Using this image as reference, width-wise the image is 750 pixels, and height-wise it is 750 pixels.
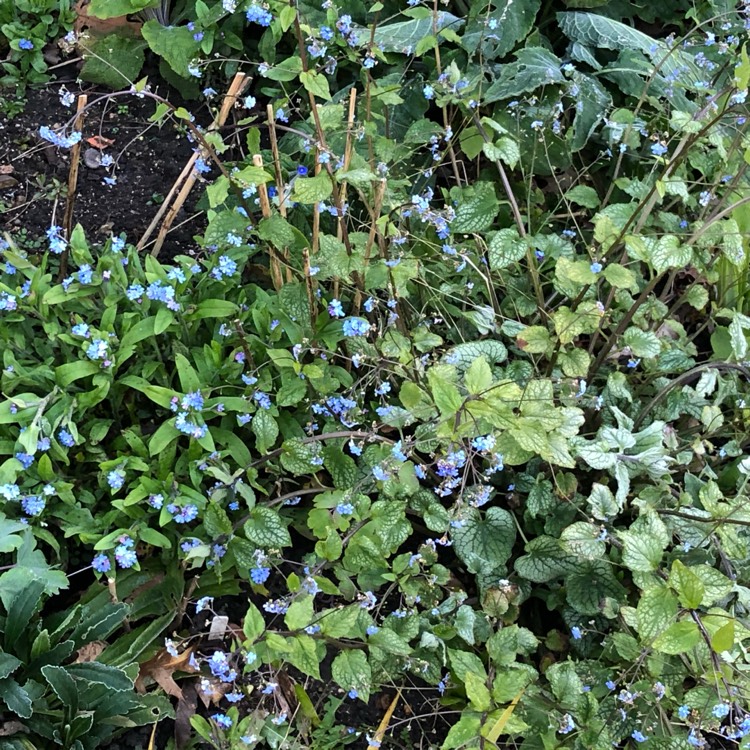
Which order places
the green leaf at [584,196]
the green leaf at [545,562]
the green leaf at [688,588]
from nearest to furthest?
the green leaf at [688,588], the green leaf at [545,562], the green leaf at [584,196]

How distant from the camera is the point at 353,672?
5.24ft

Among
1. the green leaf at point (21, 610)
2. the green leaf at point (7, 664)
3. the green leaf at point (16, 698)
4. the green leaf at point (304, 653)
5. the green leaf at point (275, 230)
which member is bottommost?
the green leaf at point (16, 698)

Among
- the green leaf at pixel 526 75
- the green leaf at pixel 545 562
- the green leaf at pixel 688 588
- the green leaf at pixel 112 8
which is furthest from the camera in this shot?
the green leaf at pixel 112 8

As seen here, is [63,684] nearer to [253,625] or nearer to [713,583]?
[253,625]

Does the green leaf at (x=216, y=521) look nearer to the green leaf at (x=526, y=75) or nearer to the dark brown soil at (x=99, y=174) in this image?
the dark brown soil at (x=99, y=174)

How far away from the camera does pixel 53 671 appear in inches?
64.5

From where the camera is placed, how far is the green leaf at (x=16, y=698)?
1659mm

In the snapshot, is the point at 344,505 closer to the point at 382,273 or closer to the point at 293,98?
the point at 382,273

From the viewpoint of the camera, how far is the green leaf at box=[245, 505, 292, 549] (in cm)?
177

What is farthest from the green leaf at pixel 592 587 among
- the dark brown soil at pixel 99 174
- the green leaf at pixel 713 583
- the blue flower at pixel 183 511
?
the dark brown soil at pixel 99 174

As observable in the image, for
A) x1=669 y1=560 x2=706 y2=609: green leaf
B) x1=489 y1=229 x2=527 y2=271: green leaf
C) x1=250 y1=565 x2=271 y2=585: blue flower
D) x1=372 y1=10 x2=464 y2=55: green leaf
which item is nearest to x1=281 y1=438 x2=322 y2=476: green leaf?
x1=250 y1=565 x2=271 y2=585: blue flower

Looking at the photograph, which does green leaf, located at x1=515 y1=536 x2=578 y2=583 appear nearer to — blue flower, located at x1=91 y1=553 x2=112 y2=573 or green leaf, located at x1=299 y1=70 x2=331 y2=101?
blue flower, located at x1=91 y1=553 x2=112 y2=573

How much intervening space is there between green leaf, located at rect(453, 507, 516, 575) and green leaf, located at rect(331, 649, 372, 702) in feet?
1.53

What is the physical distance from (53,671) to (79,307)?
3.19 feet
